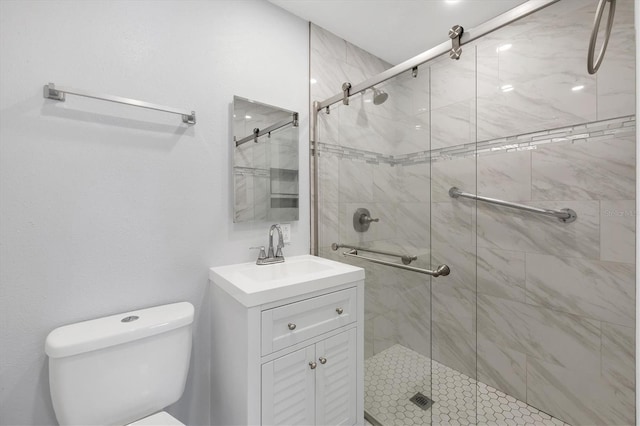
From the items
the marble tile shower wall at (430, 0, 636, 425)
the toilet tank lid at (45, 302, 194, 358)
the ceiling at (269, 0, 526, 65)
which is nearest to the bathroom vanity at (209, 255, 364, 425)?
the toilet tank lid at (45, 302, 194, 358)

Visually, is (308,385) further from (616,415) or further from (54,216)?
(616,415)

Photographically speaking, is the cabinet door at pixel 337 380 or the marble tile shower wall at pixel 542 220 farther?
the marble tile shower wall at pixel 542 220

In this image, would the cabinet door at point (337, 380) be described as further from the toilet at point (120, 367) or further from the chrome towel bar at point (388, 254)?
the toilet at point (120, 367)

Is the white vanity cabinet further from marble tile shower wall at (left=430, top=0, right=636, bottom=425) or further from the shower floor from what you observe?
marble tile shower wall at (left=430, top=0, right=636, bottom=425)

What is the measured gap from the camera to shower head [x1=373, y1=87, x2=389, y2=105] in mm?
1455

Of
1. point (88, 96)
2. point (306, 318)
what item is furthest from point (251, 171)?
point (306, 318)

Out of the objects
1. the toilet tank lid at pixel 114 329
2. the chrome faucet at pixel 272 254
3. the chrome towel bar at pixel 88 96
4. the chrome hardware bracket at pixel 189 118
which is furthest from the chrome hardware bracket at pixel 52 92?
the chrome faucet at pixel 272 254

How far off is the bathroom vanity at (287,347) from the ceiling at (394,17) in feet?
5.09

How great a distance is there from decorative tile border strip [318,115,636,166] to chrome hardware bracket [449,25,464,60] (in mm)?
398

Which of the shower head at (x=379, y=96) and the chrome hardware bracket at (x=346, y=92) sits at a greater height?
the chrome hardware bracket at (x=346, y=92)

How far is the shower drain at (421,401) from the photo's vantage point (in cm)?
144

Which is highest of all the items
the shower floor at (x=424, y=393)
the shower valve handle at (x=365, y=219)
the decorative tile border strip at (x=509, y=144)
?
the decorative tile border strip at (x=509, y=144)

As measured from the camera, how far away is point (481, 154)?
170 centimetres

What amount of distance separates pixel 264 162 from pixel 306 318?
0.89 meters
